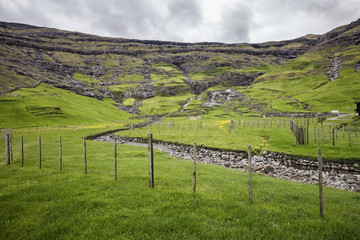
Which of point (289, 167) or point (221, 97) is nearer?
point (289, 167)

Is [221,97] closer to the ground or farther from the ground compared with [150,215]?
farther from the ground

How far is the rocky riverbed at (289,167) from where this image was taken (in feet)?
67.6

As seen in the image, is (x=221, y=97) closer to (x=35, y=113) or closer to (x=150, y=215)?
(x=35, y=113)

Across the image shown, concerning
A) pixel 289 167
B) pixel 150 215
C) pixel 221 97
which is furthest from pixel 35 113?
pixel 221 97

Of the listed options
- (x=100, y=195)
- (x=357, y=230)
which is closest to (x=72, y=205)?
(x=100, y=195)

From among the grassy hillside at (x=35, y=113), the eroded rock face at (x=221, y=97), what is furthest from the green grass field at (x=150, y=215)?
the eroded rock face at (x=221, y=97)

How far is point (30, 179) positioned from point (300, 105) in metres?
157

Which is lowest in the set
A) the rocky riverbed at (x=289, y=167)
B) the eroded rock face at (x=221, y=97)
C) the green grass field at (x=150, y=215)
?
the rocky riverbed at (x=289, y=167)

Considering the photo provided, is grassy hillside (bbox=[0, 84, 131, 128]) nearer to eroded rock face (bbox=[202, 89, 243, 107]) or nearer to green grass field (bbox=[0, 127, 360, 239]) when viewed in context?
green grass field (bbox=[0, 127, 360, 239])

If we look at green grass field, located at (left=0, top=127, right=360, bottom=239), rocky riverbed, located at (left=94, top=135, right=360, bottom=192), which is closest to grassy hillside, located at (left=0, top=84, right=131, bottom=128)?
rocky riverbed, located at (left=94, top=135, right=360, bottom=192)

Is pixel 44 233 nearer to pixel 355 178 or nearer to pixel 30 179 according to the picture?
pixel 30 179

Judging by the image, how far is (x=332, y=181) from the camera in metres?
20.4

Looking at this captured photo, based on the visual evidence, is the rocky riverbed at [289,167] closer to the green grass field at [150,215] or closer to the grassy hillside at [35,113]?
the green grass field at [150,215]

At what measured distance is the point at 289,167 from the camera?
26.4 m
